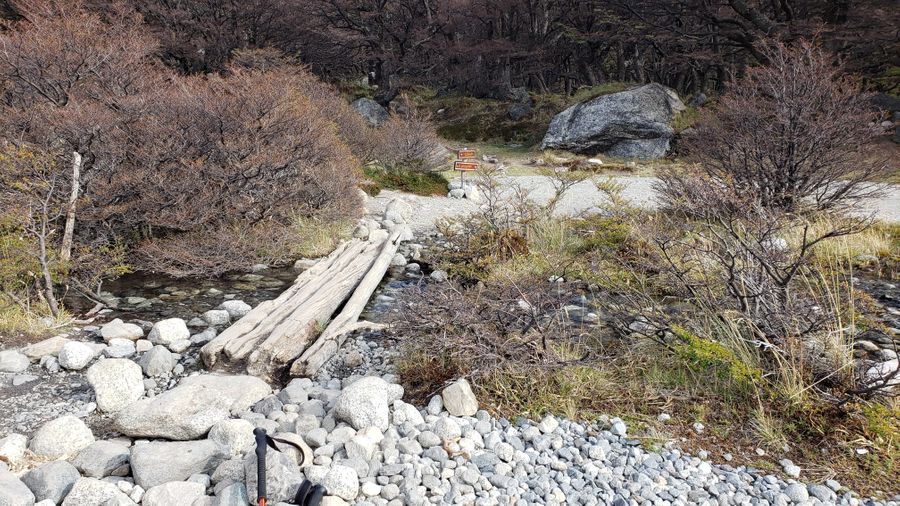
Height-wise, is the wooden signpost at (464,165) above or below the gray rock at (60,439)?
below

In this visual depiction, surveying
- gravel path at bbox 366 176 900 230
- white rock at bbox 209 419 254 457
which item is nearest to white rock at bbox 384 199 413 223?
gravel path at bbox 366 176 900 230

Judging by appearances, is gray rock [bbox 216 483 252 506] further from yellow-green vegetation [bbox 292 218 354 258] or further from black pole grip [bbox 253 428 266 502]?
yellow-green vegetation [bbox 292 218 354 258]

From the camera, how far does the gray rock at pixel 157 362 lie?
4.75 metres

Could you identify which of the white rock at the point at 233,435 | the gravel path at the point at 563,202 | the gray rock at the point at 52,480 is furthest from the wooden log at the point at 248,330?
the gravel path at the point at 563,202

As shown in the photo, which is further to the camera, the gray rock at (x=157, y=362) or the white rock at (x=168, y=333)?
the white rock at (x=168, y=333)

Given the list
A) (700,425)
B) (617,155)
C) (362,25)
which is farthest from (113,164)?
(362,25)

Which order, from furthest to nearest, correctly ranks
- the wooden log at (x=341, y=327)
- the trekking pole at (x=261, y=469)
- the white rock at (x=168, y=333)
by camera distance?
the white rock at (x=168, y=333), the wooden log at (x=341, y=327), the trekking pole at (x=261, y=469)

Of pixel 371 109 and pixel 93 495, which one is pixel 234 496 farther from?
pixel 371 109

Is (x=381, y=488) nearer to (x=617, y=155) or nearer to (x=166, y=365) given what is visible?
(x=166, y=365)

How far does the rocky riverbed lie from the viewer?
9.50ft

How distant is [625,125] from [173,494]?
18676mm

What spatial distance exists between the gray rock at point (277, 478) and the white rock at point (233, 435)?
0.47 meters

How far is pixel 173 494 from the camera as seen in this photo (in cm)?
282

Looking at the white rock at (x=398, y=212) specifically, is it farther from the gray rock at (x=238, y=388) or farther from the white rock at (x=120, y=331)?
the gray rock at (x=238, y=388)
